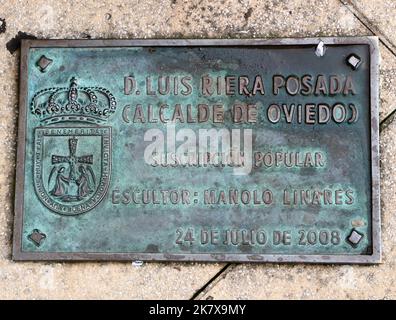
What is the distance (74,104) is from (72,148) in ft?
0.67

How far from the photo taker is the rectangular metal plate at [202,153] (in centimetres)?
271

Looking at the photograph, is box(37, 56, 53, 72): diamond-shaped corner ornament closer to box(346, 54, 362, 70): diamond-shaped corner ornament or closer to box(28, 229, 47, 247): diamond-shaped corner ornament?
box(28, 229, 47, 247): diamond-shaped corner ornament

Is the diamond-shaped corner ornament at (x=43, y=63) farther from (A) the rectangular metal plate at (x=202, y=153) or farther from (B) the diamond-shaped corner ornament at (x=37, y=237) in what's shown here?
(B) the diamond-shaped corner ornament at (x=37, y=237)

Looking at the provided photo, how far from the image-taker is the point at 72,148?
278 cm

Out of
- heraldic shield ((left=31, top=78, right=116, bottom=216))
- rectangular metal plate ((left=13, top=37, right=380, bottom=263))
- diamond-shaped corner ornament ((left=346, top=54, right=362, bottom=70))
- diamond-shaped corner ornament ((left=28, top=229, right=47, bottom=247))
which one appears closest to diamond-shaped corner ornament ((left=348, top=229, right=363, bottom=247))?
rectangular metal plate ((left=13, top=37, right=380, bottom=263))

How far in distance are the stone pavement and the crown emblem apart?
0.15 metres

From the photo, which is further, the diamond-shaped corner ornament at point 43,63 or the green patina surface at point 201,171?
the diamond-shaped corner ornament at point 43,63

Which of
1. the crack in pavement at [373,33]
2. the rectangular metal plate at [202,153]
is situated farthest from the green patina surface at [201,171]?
the crack in pavement at [373,33]

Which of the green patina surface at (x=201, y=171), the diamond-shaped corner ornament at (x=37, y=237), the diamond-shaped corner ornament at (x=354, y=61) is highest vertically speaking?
the diamond-shaped corner ornament at (x=354, y=61)

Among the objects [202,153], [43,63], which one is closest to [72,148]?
[43,63]

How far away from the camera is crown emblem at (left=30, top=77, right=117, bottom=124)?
2801 millimetres

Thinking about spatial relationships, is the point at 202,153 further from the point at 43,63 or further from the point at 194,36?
the point at 43,63

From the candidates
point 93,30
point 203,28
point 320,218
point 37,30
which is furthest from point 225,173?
point 37,30

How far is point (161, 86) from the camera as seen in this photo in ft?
9.21
